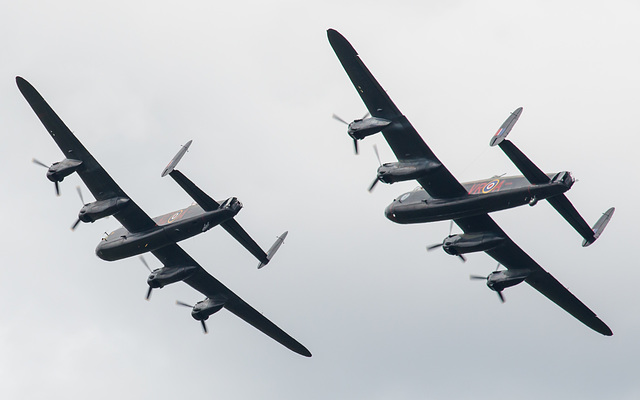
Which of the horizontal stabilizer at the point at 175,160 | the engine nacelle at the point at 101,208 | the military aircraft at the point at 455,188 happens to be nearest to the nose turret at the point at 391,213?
the military aircraft at the point at 455,188

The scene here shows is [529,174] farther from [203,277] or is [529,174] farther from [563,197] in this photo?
[203,277]

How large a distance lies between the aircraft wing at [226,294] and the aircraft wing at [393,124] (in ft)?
59.1

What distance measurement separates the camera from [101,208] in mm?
74625

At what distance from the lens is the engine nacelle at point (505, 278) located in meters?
78.7

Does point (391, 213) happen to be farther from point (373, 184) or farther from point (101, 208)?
point (101, 208)

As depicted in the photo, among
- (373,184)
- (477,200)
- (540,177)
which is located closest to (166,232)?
(373,184)

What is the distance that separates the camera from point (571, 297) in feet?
267

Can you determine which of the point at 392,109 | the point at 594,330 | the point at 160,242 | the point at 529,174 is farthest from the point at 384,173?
the point at 594,330

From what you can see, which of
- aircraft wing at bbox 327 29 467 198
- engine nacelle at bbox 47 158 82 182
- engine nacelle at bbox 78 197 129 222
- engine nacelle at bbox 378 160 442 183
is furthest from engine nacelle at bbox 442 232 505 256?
engine nacelle at bbox 47 158 82 182

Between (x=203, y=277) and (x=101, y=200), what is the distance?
1113 cm

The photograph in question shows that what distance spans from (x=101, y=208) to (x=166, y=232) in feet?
14.0

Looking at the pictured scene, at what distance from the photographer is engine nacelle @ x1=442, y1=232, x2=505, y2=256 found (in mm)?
76125

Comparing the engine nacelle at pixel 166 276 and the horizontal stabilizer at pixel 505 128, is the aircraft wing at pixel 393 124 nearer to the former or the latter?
the horizontal stabilizer at pixel 505 128

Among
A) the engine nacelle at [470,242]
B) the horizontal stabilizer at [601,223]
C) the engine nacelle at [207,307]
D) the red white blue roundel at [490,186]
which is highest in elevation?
the red white blue roundel at [490,186]
